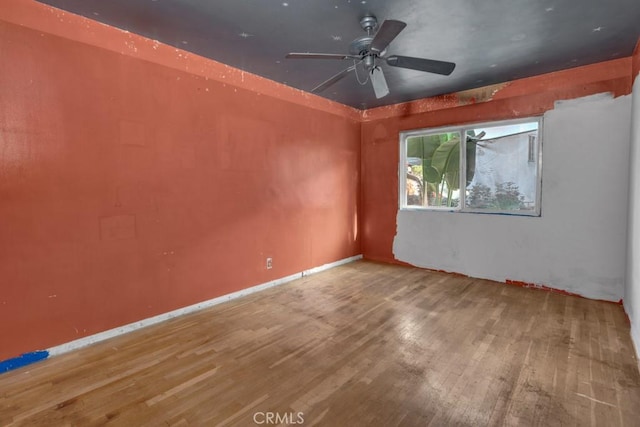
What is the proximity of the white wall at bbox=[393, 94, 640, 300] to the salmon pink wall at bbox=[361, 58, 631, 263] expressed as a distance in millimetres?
169

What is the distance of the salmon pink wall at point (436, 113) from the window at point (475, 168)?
142mm

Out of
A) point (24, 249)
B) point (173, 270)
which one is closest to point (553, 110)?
point (173, 270)

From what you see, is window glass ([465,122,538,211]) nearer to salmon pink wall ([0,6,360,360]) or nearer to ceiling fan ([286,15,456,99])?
ceiling fan ([286,15,456,99])

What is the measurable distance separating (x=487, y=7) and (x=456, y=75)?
1369 millimetres

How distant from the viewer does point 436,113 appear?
438cm

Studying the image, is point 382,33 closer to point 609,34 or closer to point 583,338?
point 609,34

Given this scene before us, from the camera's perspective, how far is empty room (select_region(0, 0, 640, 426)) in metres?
1.91

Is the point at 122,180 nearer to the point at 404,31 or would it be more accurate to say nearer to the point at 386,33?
the point at 386,33

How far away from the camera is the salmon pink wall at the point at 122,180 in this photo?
83.0 inches

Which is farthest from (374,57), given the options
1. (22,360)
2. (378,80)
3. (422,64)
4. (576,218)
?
(22,360)

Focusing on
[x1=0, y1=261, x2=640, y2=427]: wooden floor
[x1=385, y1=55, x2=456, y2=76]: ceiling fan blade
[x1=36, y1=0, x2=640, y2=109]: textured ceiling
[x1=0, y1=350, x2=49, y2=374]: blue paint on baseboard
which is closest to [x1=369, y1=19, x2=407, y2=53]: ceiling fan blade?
[x1=385, y1=55, x2=456, y2=76]: ceiling fan blade

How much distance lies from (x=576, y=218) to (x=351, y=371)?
3099 mm
